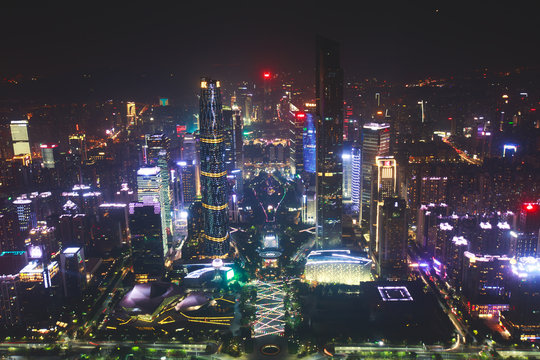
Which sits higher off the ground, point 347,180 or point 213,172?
point 213,172

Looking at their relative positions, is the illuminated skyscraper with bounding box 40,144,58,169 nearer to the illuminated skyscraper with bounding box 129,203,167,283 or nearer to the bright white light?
the bright white light

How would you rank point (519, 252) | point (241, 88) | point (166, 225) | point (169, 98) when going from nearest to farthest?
point (519, 252) < point (166, 225) < point (169, 98) < point (241, 88)

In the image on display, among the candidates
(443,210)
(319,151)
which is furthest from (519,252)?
(319,151)

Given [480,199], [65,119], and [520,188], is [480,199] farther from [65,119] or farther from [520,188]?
[65,119]

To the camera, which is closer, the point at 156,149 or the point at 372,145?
the point at 156,149

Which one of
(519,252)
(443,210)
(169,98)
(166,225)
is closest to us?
(519,252)

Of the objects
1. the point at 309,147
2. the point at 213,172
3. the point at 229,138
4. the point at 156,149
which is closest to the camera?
the point at 213,172

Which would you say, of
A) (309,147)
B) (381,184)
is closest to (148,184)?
(381,184)

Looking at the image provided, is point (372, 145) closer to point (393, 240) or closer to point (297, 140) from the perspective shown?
point (297, 140)
